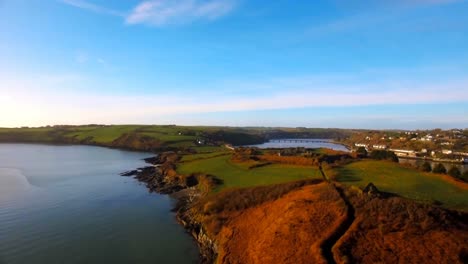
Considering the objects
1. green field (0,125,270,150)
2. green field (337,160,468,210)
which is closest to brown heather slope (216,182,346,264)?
green field (337,160,468,210)

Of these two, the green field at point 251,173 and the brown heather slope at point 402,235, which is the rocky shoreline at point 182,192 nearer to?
the green field at point 251,173

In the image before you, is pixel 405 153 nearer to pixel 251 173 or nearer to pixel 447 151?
pixel 447 151

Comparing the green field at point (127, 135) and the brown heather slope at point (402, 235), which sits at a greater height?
the green field at point (127, 135)

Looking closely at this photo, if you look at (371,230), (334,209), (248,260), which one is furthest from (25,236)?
(371,230)

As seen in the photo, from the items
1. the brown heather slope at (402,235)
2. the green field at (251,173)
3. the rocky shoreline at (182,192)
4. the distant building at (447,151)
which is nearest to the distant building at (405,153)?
the distant building at (447,151)

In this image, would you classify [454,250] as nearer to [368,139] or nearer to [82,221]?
[82,221]
